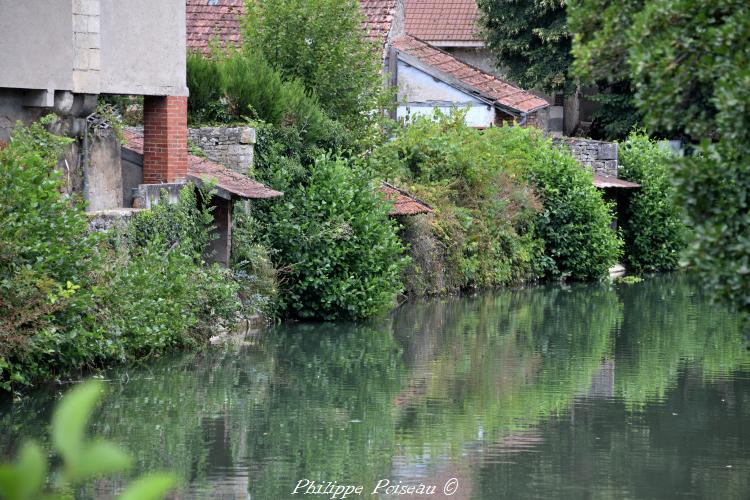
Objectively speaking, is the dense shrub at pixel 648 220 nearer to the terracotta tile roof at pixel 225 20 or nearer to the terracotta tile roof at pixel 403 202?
the terracotta tile roof at pixel 225 20

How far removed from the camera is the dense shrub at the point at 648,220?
117 feet

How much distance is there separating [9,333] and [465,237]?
56.6ft

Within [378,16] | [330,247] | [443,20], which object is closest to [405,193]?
[330,247]

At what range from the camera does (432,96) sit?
35438 millimetres

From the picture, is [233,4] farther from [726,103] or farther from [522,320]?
[726,103]

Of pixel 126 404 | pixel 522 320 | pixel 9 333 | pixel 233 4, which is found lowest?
pixel 522 320

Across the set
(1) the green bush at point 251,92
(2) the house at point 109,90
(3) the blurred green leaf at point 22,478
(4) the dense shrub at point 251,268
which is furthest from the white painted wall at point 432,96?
(3) the blurred green leaf at point 22,478

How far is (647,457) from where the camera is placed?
36.4 ft

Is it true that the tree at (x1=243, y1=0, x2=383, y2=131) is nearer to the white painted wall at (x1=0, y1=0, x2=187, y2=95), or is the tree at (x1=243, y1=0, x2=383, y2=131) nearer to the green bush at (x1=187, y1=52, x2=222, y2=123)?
the green bush at (x1=187, y1=52, x2=222, y2=123)

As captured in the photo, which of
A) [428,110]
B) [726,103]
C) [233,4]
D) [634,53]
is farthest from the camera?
[428,110]

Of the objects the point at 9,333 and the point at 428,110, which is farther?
the point at 428,110

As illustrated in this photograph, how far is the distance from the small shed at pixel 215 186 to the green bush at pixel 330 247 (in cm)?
97

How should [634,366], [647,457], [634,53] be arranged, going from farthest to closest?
[634,366]
[647,457]
[634,53]

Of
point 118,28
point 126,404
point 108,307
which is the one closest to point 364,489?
point 126,404
